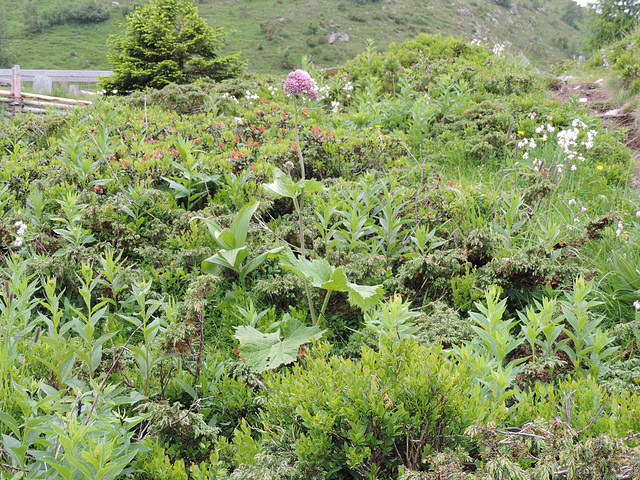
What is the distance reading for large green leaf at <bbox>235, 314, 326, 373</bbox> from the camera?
2.34 m

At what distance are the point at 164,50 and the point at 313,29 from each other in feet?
144

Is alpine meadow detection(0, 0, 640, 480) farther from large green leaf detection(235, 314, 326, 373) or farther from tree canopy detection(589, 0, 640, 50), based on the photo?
tree canopy detection(589, 0, 640, 50)

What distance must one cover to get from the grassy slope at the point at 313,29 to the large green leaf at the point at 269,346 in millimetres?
40689

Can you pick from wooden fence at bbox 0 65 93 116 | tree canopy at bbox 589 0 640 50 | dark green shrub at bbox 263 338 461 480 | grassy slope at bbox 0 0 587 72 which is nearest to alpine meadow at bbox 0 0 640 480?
dark green shrub at bbox 263 338 461 480

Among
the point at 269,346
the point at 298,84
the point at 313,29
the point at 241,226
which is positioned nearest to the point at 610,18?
the point at 298,84

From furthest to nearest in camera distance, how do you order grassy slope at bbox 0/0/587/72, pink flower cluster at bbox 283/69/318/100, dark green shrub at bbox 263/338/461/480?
grassy slope at bbox 0/0/587/72
pink flower cluster at bbox 283/69/318/100
dark green shrub at bbox 263/338/461/480

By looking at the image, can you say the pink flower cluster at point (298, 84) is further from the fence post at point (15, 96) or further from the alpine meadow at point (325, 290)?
the fence post at point (15, 96)

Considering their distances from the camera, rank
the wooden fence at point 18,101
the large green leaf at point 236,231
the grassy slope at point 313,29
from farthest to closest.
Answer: the grassy slope at point 313,29 < the wooden fence at point 18,101 < the large green leaf at point 236,231

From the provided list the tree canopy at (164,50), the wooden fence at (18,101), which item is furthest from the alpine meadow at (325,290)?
the wooden fence at (18,101)

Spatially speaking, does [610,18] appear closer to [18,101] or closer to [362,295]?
[362,295]

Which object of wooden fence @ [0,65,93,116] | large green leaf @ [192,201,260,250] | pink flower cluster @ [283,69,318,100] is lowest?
wooden fence @ [0,65,93,116]

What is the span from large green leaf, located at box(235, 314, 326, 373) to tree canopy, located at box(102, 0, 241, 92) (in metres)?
8.08

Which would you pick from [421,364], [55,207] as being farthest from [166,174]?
[421,364]

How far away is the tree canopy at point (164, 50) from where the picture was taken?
9164 millimetres
